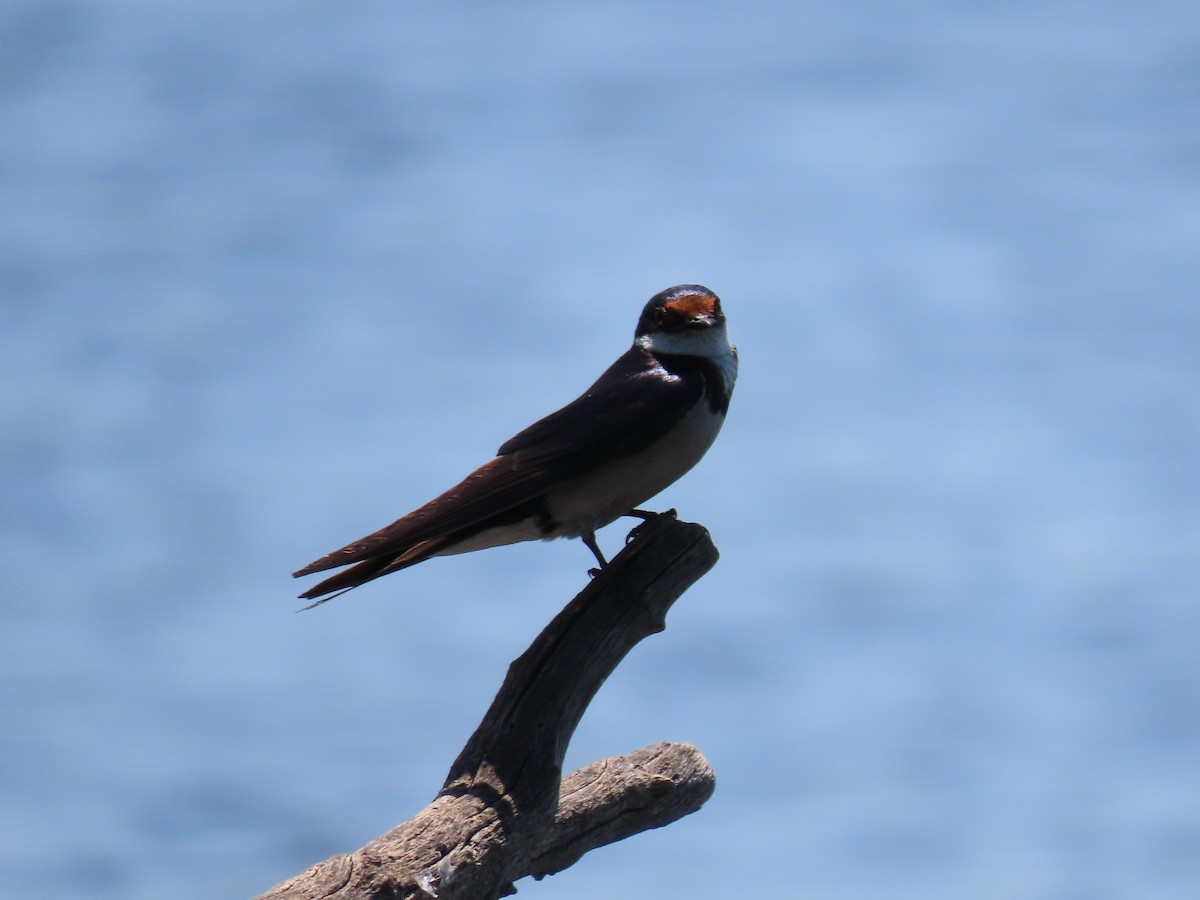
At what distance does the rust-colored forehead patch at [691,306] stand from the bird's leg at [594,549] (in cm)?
89

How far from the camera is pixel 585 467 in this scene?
17.0ft

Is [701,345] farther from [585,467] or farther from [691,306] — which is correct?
[585,467]

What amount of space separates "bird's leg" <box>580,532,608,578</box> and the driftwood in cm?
4

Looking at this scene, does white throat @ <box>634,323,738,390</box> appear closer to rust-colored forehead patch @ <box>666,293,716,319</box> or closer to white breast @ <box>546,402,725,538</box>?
rust-colored forehead patch @ <box>666,293,716,319</box>

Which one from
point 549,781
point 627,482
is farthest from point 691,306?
point 549,781

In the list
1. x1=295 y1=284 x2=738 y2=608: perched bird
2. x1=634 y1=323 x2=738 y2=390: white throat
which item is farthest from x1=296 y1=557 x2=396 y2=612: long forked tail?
x1=634 y1=323 x2=738 y2=390: white throat

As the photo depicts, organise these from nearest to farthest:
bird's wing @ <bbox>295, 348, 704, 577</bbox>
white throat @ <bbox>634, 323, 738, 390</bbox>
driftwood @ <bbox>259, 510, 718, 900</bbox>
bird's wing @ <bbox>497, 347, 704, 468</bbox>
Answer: driftwood @ <bbox>259, 510, 718, 900</bbox> → bird's wing @ <bbox>295, 348, 704, 577</bbox> → bird's wing @ <bbox>497, 347, 704, 468</bbox> → white throat @ <bbox>634, 323, 738, 390</bbox>

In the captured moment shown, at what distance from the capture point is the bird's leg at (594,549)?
500cm

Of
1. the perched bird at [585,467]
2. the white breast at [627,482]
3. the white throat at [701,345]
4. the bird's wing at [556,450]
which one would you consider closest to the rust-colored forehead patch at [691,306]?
the white throat at [701,345]

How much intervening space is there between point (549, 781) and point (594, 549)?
0.96 metres

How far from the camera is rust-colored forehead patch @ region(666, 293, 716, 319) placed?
5.68m

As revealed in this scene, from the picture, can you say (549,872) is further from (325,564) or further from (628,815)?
(325,564)

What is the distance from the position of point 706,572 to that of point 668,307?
109 centimetres

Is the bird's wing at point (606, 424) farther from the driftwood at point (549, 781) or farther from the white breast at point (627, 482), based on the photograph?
the driftwood at point (549, 781)
